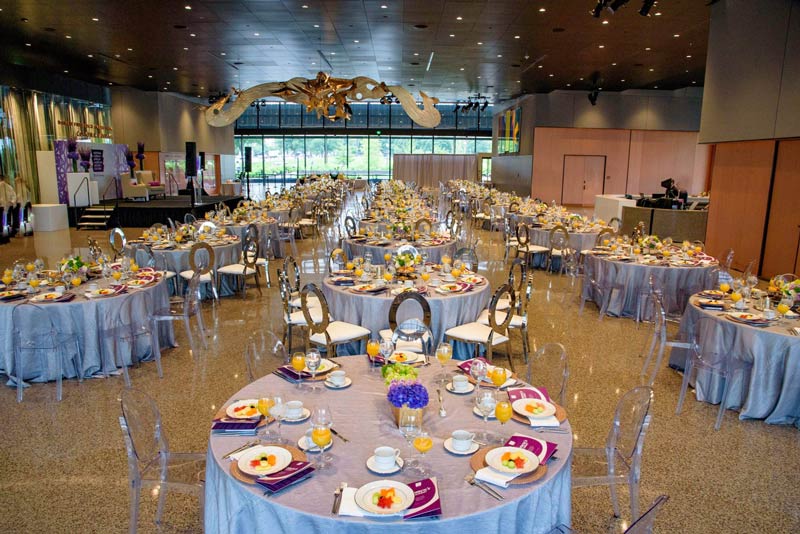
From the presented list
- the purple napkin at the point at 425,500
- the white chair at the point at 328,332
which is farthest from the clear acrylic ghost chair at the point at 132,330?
the purple napkin at the point at 425,500

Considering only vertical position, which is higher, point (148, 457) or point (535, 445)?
point (535, 445)

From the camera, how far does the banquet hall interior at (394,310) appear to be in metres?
2.63

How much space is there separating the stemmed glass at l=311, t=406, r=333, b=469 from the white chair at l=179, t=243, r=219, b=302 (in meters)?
5.39

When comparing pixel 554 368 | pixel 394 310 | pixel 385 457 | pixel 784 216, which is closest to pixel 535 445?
pixel 385 457

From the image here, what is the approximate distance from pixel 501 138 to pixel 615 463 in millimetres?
28500

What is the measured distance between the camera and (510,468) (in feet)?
7.78

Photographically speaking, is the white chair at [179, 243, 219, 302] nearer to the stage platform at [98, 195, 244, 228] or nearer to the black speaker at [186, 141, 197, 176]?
the stage platform at [98, 195, 244, 228]

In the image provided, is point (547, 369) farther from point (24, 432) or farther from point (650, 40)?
point (650, 40)

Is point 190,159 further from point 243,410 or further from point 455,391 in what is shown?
point 455,391

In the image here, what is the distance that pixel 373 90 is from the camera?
836 centimetres

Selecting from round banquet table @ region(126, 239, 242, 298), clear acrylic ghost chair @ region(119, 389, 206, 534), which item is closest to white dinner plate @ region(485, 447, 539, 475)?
clear acrylic ghost chair @ region(119, 389, 206, 534)

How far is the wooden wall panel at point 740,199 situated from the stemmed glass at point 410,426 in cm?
1048

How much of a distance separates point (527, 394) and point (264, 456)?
1465mm

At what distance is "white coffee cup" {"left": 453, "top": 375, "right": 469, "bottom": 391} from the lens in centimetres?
321
